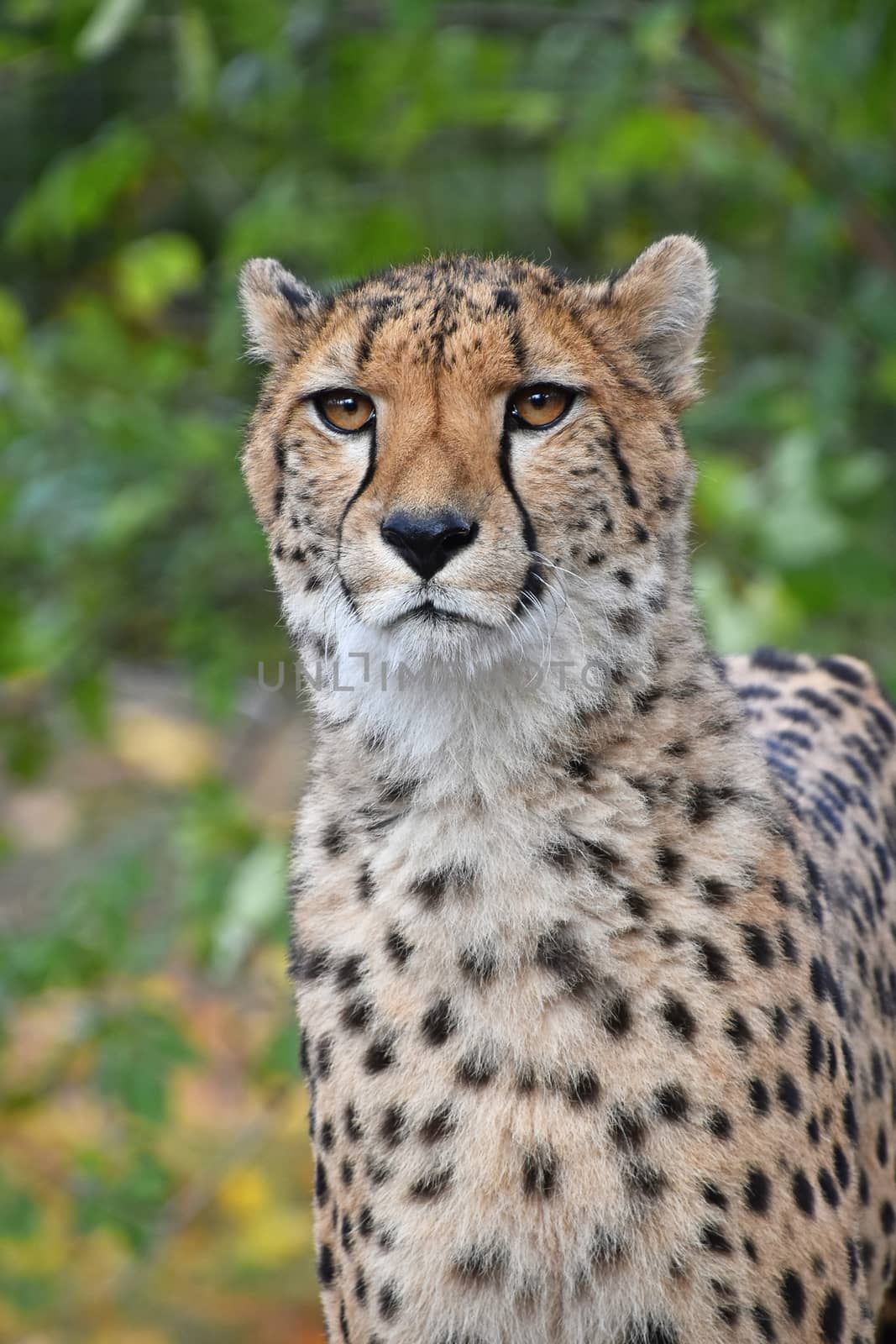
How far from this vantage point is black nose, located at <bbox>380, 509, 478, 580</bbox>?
5.32 feet

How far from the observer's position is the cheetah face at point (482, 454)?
1.67 m

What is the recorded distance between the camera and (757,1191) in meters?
1.69

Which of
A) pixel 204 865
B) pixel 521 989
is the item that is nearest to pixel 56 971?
pixel 204 865

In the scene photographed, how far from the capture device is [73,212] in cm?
354

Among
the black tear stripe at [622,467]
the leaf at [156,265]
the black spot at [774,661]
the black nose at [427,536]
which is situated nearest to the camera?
the black nose at [427,536]

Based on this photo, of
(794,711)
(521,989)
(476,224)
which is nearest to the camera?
(521,989)

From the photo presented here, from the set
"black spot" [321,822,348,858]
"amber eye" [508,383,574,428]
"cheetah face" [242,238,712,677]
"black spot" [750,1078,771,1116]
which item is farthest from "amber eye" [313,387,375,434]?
"black spot" [750,1078,771,1116]

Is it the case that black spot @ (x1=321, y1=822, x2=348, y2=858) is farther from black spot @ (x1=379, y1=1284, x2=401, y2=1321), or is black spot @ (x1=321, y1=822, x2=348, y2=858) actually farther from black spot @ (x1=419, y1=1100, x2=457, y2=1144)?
black spot @ (x1=379, y1=1284, x2=401, y2=1321)

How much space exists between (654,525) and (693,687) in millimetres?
180

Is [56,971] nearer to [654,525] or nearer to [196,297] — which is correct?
[654,525]

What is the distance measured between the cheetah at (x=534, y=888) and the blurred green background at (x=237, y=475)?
994 millimetres

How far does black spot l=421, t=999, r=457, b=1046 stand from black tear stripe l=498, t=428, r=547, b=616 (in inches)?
15.9

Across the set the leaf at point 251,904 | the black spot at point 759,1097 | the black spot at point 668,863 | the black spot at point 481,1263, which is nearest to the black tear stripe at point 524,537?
the black spot at point 668,863

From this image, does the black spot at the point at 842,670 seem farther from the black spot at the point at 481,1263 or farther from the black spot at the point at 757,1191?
the black spot at the point at 481,1263
